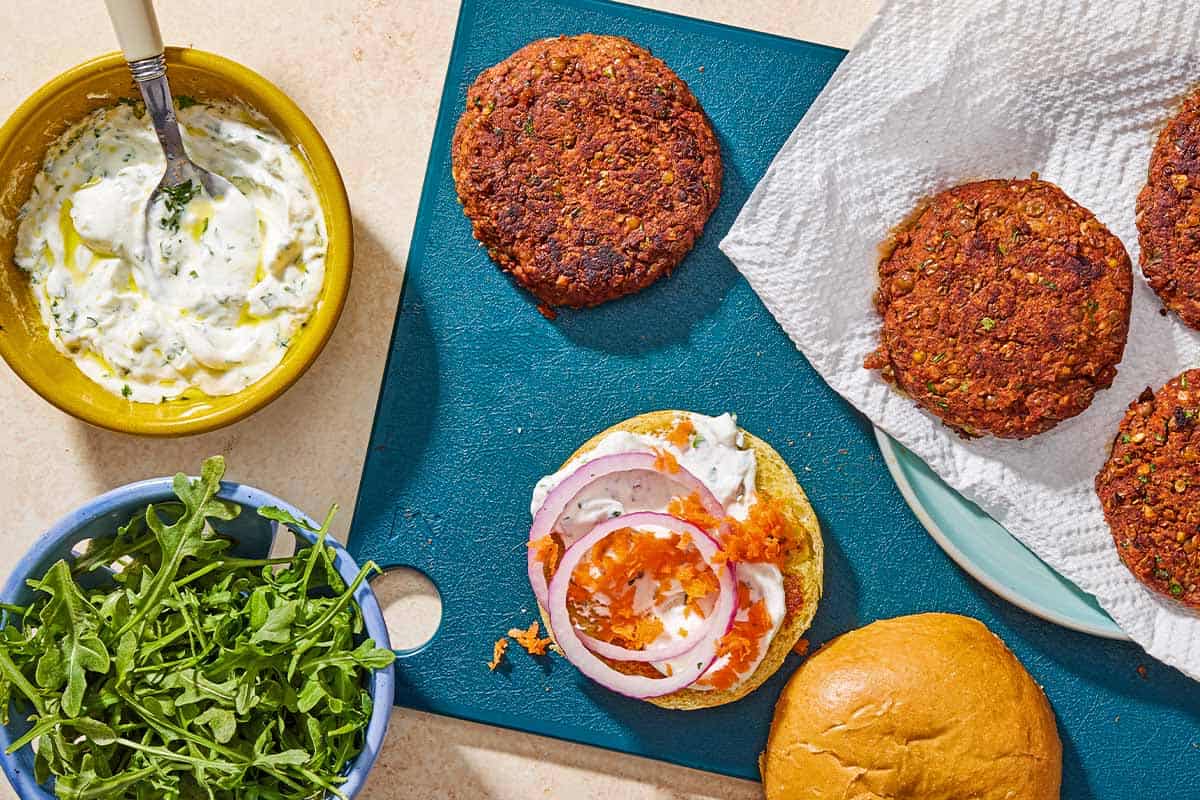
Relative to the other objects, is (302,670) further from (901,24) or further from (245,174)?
(901,24)

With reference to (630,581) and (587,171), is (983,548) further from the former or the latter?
(587,171)

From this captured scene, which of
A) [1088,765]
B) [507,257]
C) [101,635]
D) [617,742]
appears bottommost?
[1088,765]

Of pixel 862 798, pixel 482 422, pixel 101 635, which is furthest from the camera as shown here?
pixel 482 422

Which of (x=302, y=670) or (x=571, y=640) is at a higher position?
(x=302, y=670)

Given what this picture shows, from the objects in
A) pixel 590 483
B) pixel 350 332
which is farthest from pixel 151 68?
pixel 590 483

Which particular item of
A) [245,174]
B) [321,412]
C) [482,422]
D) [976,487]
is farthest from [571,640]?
[245,174]

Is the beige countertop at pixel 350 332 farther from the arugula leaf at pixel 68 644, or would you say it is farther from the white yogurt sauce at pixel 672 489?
the arugula leaf at pixel 68 644
